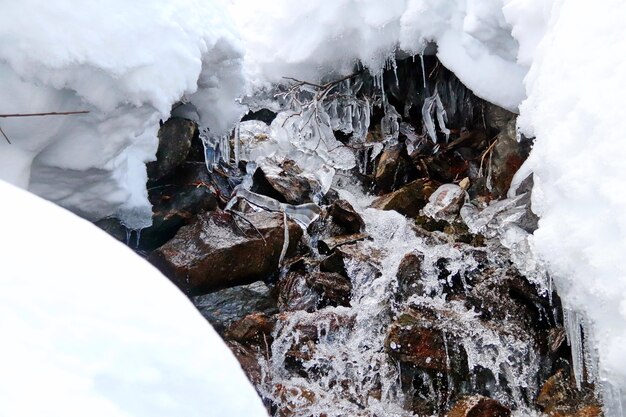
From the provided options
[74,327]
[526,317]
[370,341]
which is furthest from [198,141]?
[74,327]

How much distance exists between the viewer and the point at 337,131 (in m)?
5.48

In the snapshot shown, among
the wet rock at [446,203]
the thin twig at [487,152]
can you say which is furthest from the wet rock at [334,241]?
the thin twig at [487,152]

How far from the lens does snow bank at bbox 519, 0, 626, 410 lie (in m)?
1.87

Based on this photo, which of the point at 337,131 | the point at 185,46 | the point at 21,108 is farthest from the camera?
the point at 337,131

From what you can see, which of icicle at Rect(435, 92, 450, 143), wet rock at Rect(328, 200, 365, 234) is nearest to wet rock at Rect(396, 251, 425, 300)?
wet rock at Rect(328, 200, 365, 234)

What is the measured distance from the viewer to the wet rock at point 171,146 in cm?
360

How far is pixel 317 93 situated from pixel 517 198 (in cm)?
211

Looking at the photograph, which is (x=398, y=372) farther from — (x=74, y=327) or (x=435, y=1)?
(x=435, y=1)

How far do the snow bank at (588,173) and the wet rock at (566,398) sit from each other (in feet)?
0.94

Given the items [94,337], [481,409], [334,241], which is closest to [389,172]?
[334,241]

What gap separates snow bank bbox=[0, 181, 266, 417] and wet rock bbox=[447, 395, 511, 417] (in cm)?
184

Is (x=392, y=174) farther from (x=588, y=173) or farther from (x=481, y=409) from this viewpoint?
(x=588, y=173)

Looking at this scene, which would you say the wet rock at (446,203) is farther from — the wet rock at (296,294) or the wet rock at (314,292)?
the wet rock at (296,294)

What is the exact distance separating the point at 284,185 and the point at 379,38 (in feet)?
4.65
